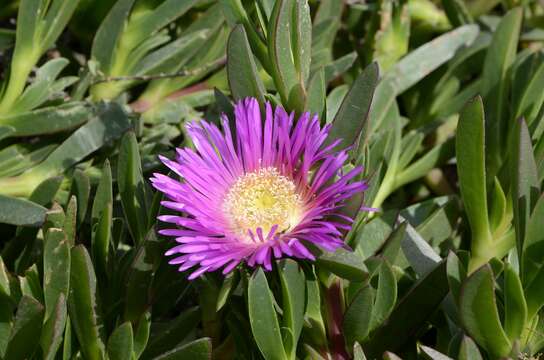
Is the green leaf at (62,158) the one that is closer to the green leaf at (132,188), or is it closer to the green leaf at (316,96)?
the green leaf at (132,188)

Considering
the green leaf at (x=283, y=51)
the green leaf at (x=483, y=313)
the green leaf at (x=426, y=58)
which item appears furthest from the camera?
the green leaf at (x=426, y=58)

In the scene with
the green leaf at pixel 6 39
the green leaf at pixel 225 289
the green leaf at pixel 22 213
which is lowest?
the green leaf at pixel 225 289

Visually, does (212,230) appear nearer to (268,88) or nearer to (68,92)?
(268,88)

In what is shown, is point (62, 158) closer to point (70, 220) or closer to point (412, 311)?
point (70, 220)

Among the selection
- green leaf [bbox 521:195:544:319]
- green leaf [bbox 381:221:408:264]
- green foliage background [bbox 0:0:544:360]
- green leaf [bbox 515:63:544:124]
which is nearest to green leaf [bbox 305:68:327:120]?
green foliage background [bbox 0:0:544:360]

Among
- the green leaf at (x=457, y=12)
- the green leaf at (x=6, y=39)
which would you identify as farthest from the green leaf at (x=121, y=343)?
the green leaf at (x=457, y=12)

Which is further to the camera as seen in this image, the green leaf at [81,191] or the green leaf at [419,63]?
the green leaf at [419,63]

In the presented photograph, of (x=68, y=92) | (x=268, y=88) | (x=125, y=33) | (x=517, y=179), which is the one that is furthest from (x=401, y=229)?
(x=68, y=92)
